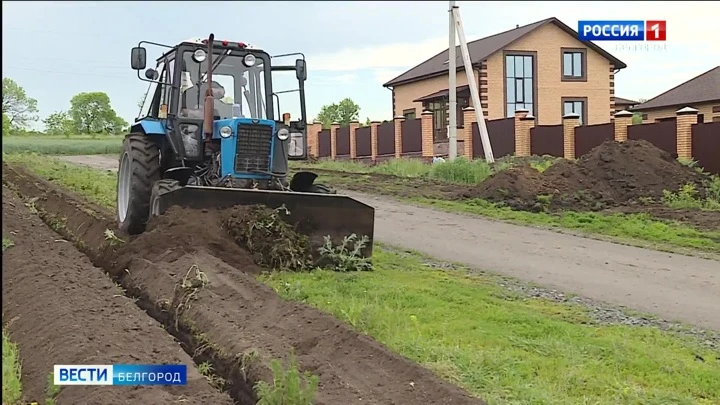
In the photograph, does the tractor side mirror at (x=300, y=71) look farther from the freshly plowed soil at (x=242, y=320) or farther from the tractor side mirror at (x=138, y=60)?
the freshly plowed soil at (x=242, y=320)


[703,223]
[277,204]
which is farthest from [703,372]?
[703,223]

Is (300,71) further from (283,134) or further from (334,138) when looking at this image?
(334,138)

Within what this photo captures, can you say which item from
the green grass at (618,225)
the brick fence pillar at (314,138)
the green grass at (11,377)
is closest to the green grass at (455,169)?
the green grass at (618,225)

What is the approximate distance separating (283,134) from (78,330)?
474 centimetres

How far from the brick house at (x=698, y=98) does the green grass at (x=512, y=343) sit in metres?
13.2

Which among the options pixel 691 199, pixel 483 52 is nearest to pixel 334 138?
pixel 483 52

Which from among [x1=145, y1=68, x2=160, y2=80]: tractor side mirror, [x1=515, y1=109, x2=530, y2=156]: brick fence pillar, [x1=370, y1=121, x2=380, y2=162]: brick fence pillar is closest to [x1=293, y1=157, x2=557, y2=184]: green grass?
[x1=515, y1=109, x2=530, y2=156]: brick fence pillar

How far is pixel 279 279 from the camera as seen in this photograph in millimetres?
8578

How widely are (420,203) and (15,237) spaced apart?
1023cm

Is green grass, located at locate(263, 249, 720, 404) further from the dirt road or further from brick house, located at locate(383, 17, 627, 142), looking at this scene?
brick house, located at locate(383, 17, 627, 142)

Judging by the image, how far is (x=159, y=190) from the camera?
31.7 feet

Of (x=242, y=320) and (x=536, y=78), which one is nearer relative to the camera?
(x=242, y=320)

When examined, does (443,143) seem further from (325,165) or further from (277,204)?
(277,204)

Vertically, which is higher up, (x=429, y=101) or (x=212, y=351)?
(x=429, y=101)
